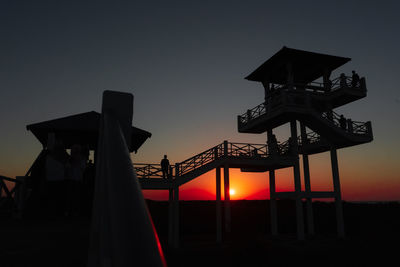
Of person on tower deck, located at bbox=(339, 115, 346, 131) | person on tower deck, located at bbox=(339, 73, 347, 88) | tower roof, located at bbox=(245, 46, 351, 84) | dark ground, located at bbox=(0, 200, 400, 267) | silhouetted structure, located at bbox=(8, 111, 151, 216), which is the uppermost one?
tower roof, located at bbox=(245, 46, 351, 84)

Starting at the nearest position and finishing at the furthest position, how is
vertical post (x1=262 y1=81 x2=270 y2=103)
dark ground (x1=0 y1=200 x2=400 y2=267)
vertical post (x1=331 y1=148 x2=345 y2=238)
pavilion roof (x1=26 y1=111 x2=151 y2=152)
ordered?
dark ground (x1=0 y1=200 x2=400 y2=267)
pavilion roof (x1=26 y1=111 x2=151 y2=152)
vertical post (x1=331 y1=148 x2=345 y2=238)
vertical post (x1=262 y1=81 x2=270 y2=103)

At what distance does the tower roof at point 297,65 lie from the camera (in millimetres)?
19922

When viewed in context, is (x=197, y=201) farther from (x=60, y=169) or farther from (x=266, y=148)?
(x=60, y=169)

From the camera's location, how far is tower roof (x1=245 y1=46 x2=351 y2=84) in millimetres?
19922

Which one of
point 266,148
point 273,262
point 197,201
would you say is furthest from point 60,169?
point 197,201

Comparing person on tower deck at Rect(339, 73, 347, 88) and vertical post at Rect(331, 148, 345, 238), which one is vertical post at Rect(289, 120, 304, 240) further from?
person on tower deck at Rect(339, 73, 347, 88)

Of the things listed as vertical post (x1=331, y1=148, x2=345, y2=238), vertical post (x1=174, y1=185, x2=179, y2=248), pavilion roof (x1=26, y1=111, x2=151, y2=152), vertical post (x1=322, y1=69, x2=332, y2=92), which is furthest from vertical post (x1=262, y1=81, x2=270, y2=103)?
pavilion roof (x1=26, y1=111, x2=151, y2=152)

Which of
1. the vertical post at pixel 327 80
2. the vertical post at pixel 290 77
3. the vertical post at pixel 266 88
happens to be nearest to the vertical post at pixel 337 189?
the vertical post at pixel 327 80

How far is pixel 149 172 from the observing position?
58.1 feet

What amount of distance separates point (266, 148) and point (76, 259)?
16815 mm

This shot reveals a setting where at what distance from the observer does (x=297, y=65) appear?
2100 centimetres

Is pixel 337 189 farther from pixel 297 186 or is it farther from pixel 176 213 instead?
pixel 176 213

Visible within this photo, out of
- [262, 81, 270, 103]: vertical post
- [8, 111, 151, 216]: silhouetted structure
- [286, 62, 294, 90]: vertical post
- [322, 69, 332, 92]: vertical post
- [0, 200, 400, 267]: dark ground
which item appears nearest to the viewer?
[0, 200, 400, 267]: dark ground

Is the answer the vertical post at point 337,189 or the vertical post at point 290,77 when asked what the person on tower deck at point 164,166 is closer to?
the vertical post at point 290,77
